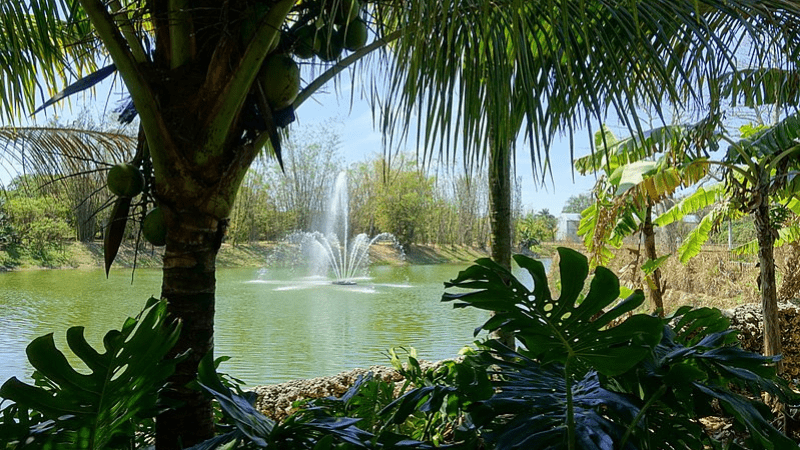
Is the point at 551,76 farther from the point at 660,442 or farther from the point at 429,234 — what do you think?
the point at 429,234

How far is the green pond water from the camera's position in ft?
17.8

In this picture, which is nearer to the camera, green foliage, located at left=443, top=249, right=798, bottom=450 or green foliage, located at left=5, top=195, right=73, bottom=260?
green foliage, located at left=443, top=249, right=798, bottom=450

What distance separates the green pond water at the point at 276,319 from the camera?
5.43 metres

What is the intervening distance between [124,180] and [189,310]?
0.84 ft

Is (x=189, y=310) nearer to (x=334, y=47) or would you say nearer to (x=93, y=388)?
(x=93, y=388)

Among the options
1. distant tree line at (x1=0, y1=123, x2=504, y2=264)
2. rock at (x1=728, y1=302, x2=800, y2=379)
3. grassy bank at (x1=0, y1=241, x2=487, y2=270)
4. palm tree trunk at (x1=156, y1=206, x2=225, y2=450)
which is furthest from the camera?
distant tree line at (x1=0, y1=123, x2=504, y2=264)

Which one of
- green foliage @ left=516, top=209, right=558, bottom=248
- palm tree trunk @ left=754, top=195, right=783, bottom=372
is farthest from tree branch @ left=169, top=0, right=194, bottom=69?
green foliage @ left=516, top=209, right=558, bottom=248

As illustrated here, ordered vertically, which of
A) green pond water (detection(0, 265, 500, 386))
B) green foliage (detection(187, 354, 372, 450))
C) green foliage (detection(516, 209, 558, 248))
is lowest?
green pond water (detection(0, 265, 500, 386))

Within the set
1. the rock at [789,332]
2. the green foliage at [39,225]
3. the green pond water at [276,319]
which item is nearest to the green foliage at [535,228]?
the green pond water at [276,319]

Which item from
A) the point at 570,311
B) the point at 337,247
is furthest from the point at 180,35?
the point at 337,247

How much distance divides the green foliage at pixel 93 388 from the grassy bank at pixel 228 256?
1067 cm

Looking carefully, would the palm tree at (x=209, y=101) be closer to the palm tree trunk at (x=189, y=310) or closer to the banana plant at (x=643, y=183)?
the palm tree trunk at (x=189, y=310)

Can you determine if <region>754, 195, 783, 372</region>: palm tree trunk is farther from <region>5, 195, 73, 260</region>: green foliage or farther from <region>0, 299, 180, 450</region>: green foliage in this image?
<region>5, 195, 73, 260</region>: green foliage

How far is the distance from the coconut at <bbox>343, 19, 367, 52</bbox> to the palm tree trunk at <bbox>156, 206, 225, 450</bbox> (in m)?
0.45
